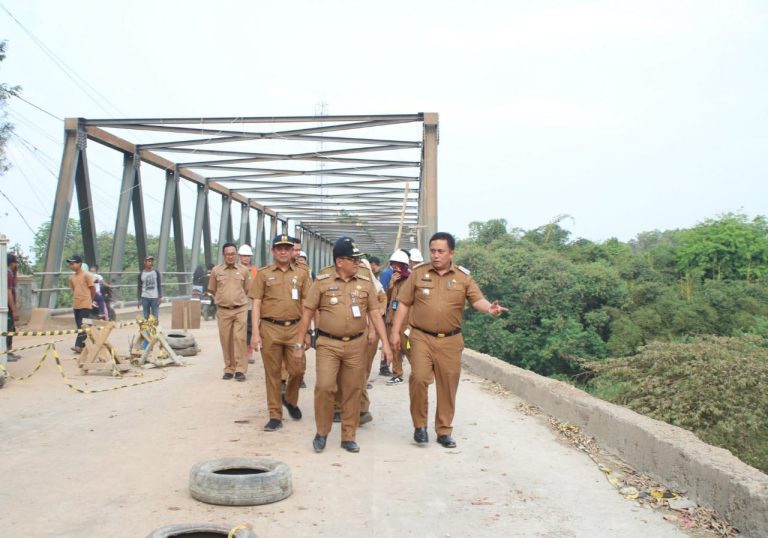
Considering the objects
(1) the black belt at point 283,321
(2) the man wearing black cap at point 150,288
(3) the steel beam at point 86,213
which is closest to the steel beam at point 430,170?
(2) the man wearing black cap at point 150,288

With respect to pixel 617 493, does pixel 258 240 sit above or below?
above

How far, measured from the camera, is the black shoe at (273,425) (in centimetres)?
614

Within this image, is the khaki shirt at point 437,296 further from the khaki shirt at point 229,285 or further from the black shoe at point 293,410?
the khaki shirt at point 229,285

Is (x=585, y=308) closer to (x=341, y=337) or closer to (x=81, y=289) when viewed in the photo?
(x=81, y=289)

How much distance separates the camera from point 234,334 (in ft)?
28.9

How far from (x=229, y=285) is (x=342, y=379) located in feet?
11.8

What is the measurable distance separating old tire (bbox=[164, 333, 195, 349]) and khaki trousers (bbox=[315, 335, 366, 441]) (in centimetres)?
589

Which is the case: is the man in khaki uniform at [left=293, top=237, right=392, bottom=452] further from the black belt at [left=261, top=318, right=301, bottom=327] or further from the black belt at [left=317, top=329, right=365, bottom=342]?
the black belt at [left=261, top=318, right=301, bottom=327]

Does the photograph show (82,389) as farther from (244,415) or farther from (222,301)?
(244,415)

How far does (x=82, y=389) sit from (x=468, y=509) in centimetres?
550

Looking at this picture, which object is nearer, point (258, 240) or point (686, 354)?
point (686, 354)

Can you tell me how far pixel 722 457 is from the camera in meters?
4.46

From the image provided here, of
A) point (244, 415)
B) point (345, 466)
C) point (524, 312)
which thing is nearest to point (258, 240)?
point (524, 312)

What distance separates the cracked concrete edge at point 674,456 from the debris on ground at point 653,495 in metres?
0.05
